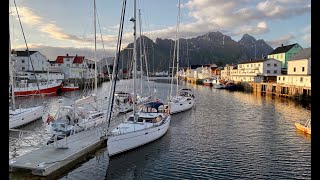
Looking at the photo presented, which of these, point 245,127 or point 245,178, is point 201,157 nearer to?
point 245,178

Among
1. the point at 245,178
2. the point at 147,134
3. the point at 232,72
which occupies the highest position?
the point at 232,72

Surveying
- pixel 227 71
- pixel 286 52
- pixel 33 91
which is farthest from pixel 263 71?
pixel 33 91

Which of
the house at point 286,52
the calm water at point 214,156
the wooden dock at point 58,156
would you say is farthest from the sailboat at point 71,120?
the house at point 286,52

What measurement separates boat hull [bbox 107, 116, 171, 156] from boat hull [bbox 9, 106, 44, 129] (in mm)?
16438

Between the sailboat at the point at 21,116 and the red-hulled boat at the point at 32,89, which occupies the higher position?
Answer: the red-hulled boat at the point at 32,89

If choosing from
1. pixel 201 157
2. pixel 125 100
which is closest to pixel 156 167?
pixel 201 157

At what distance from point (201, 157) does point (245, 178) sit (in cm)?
480

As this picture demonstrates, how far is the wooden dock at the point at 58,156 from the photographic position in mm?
17438

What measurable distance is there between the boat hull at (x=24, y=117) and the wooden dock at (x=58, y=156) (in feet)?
38.1

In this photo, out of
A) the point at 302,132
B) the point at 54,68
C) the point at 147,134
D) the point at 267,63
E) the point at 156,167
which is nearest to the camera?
the point at 156,167

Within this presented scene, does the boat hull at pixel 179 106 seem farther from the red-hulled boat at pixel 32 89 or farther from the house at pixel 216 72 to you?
the house at pixel 216 72

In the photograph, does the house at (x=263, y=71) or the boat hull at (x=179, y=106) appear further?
the house at (x=263, y=71)

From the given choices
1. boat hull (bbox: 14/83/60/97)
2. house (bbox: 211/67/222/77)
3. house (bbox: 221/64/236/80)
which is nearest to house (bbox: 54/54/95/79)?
boat hull (bbox: 14/83/60/97)

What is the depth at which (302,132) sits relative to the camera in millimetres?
31312
